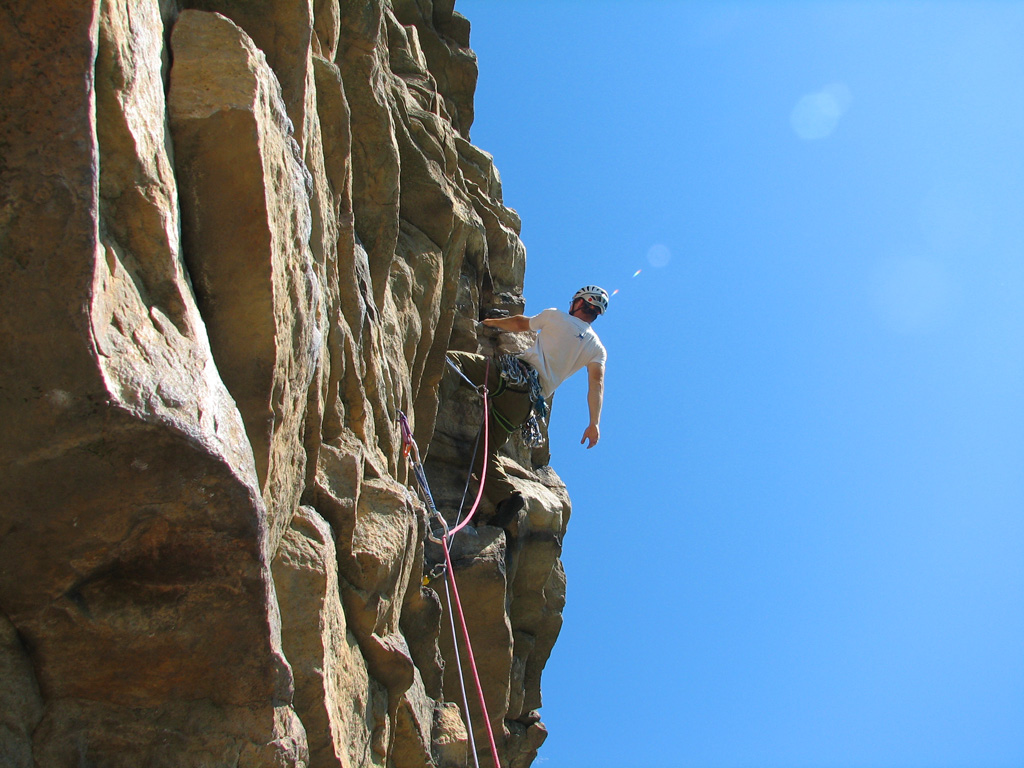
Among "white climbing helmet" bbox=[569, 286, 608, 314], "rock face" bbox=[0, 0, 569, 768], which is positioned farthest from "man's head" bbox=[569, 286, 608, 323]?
"rock face" bbox=[0, 0, 569, 768]

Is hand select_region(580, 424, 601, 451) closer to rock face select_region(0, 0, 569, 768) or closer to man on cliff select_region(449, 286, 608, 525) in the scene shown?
man on cliff select_region(449, 286, 608, 525)

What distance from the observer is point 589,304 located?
9211 mm

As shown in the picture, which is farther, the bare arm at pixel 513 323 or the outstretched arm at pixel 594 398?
the bare arm at pixel 513 323

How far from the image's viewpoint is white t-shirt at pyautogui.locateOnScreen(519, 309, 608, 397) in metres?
8.95

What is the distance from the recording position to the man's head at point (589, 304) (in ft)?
30.2

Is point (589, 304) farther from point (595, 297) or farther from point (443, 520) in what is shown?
point (443, 520)

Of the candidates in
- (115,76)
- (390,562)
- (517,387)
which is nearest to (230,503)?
(115,76)

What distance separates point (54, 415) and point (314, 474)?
2.24m

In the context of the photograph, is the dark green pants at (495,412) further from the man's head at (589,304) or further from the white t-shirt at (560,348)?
the man's head at (589,304)

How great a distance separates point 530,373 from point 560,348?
15.3 inches

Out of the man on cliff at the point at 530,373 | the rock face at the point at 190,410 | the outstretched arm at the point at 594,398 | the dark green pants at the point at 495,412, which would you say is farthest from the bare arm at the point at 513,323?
the rock face at the point at 190,410

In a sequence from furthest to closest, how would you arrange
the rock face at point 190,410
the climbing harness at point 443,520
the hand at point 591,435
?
the hand at point 591,435
the climbing harness at point 443,520
the rock face at point 190,410

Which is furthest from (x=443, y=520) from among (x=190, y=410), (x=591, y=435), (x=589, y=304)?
(x=190, y=410)

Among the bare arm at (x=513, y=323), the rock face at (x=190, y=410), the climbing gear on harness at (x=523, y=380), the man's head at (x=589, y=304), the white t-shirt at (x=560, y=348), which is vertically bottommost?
the rock face at (x=190, y=410)
